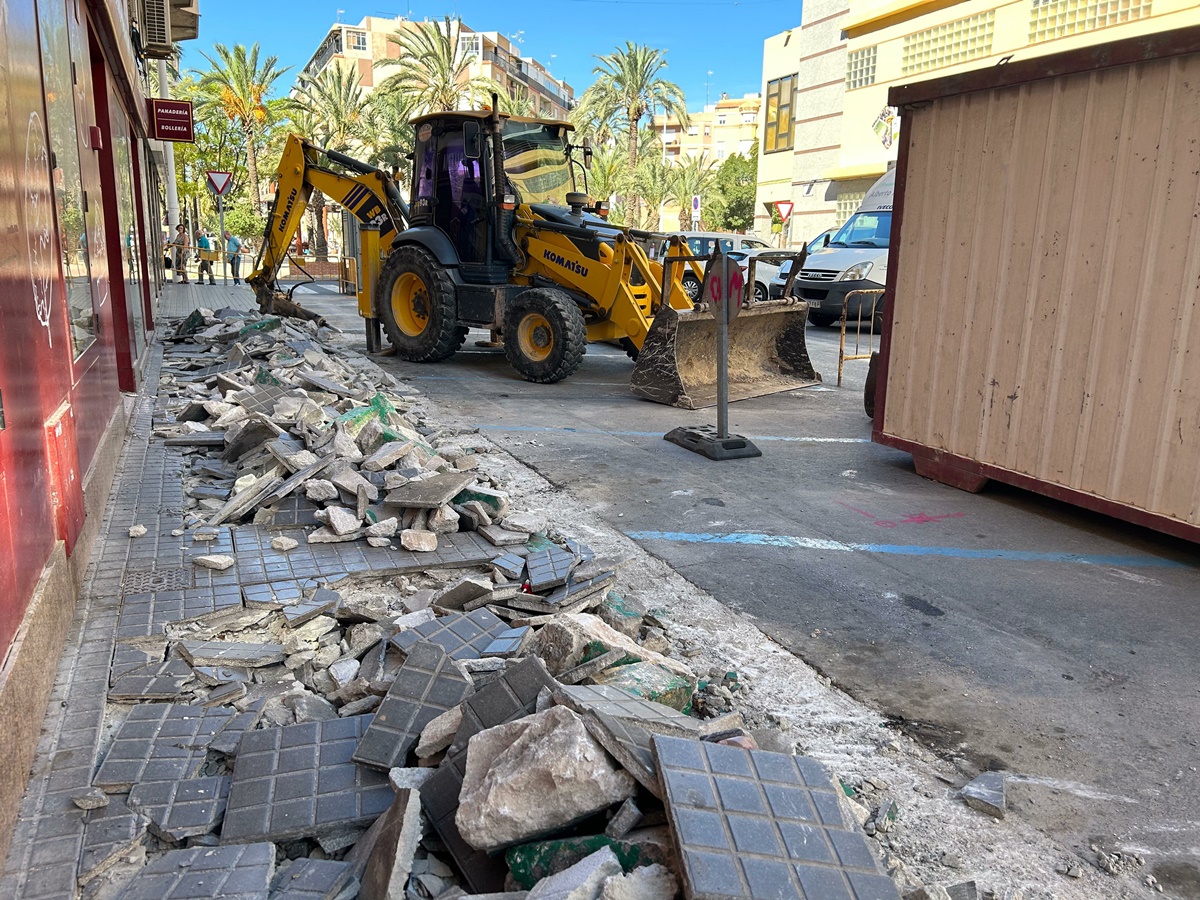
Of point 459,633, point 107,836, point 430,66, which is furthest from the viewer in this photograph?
point 430,66

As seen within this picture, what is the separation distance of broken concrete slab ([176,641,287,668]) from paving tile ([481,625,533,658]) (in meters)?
0.91

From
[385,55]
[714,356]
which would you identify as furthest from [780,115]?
[385,55]

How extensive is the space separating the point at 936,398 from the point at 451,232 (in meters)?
7.22

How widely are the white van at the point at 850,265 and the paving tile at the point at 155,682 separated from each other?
14299 millimetres

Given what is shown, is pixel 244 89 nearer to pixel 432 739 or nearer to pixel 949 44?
pixel 949 44

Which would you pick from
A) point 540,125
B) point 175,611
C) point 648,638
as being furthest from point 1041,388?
point 540,125

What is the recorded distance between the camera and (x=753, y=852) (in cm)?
215

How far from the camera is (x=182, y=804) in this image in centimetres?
275

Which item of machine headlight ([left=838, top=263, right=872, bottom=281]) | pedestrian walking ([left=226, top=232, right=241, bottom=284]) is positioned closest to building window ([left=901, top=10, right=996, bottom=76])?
machine headlight ([left=838, top=263, right=872, bottom=281])

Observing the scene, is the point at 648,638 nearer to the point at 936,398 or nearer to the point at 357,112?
the point at 936,398

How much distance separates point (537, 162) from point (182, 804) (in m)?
10.2

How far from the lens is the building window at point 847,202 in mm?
32406

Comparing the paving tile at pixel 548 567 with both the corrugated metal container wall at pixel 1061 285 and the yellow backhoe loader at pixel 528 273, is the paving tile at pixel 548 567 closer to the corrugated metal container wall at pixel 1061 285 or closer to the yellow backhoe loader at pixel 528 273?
the corrugated metal container wall at pixel 1061 285

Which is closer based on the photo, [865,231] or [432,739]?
[432,739]
